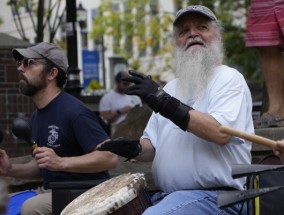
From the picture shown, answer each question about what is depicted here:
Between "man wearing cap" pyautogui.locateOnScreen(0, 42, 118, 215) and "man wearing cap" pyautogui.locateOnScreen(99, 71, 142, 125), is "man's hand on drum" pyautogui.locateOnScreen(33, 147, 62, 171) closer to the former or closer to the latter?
"man wearing cap" pyautogui.locateOnScreen(0, 42, 118, 215)

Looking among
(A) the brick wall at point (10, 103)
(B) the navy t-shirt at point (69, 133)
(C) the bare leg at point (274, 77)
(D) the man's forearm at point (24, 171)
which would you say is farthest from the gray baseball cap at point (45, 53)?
(A) the brick wall at point (10, 103)

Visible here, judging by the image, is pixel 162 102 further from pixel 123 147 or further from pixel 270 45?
pixel 270 45

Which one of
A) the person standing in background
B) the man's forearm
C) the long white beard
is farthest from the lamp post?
the long white beard

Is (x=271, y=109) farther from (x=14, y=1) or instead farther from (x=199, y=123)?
(x=14, y=1)

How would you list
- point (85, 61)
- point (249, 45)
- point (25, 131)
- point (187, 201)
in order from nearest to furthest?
point (187, 201), point (25, 131), point (249, 45), point (85, 61)

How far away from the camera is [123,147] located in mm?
4625

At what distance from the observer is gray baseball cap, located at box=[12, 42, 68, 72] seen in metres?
5.74

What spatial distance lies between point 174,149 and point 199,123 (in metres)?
0.34

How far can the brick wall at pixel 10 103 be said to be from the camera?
1002 centimetres

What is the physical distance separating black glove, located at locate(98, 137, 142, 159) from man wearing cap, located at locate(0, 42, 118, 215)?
68 cm

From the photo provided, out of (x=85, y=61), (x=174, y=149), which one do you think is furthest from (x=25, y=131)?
(x=85, y=61)

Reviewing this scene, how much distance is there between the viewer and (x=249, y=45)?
6.18 m

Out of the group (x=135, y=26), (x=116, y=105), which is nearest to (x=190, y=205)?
(x=116, y=105)

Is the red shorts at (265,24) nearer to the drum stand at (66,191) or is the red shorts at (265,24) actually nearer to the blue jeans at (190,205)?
the drum stand at (66,191)
